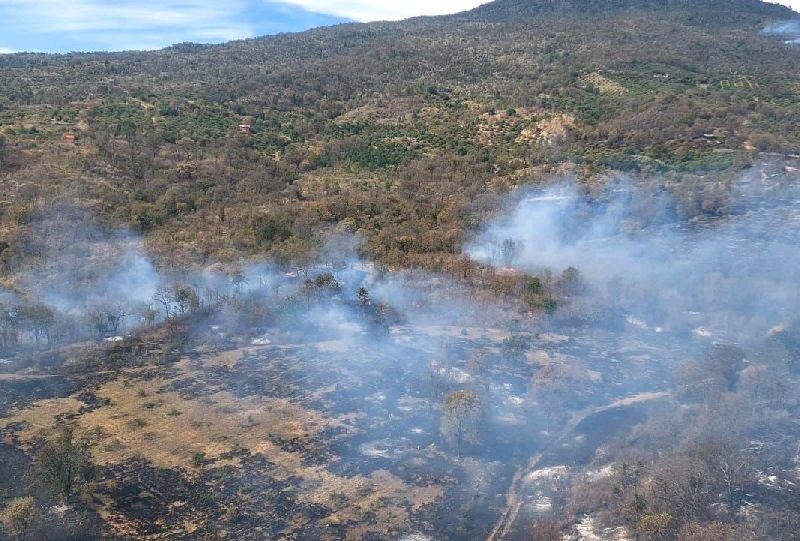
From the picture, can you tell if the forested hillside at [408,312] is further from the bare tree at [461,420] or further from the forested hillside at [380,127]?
the forested hillside at [380,127]

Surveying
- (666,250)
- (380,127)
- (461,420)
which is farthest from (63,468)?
(380,127)

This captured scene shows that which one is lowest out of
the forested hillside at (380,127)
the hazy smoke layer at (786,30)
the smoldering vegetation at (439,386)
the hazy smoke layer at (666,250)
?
the smoldering vegetation at (439,386)

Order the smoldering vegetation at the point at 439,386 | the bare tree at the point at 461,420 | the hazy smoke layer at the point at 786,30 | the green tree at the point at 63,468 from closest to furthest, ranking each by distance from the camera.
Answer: the smoldering vegetation at the point at 439,386, the green tree at the point at 63,468, the bare tree at the point at 461,420, the hazy smoke layer at the point at 786,30

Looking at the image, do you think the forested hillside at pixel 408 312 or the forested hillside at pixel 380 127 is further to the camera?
the forested hillside at pixel 380 127

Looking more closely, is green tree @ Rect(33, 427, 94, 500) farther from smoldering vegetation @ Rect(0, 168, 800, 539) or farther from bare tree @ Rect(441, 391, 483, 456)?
bare tree @ Rect(441, 391, 483, 456)

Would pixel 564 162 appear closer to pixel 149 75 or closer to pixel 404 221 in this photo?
pixel 404 221

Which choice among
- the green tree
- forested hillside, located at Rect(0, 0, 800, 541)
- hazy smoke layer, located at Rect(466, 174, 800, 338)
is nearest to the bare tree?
forested hillside, located at Rect(0, 0, 800, 541)

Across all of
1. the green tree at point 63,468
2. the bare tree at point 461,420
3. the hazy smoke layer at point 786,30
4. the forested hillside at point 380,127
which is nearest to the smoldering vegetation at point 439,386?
the bare tree at point 461,420

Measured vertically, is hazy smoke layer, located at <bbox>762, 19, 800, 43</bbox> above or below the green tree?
above
